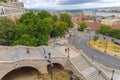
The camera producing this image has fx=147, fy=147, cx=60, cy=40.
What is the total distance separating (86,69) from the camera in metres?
23.8

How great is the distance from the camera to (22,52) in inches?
949

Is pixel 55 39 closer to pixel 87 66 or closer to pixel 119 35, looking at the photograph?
pixel 87 66

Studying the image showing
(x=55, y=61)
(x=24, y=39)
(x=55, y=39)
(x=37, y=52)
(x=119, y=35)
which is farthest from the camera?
(x=119, y=35)

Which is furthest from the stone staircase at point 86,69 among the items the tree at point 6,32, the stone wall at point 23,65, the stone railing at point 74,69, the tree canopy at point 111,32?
the tree canopy at point 111,32

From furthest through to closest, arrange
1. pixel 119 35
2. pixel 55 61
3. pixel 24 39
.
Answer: pixel 119 35 → pixel 24 39 → pixel 55 61

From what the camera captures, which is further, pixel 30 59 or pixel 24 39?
pixel 24 39

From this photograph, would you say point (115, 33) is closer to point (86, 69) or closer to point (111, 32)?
point (111, 32)

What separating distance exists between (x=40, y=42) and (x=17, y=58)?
Result: 32.2ft

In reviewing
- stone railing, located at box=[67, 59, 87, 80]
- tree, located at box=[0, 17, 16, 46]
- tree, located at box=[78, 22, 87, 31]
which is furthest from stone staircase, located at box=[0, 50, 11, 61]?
tree, located at box=[78, 22, 87, 31]

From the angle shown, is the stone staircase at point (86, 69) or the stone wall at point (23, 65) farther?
the stone staircase at point (86, 69)

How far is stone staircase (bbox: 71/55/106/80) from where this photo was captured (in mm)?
22047

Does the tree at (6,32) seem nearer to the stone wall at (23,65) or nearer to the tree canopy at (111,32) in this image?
the stone wall at (23,65)

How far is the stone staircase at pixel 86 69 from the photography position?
72.3ft

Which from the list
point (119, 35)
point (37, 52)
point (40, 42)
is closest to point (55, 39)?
point (40, 42)
